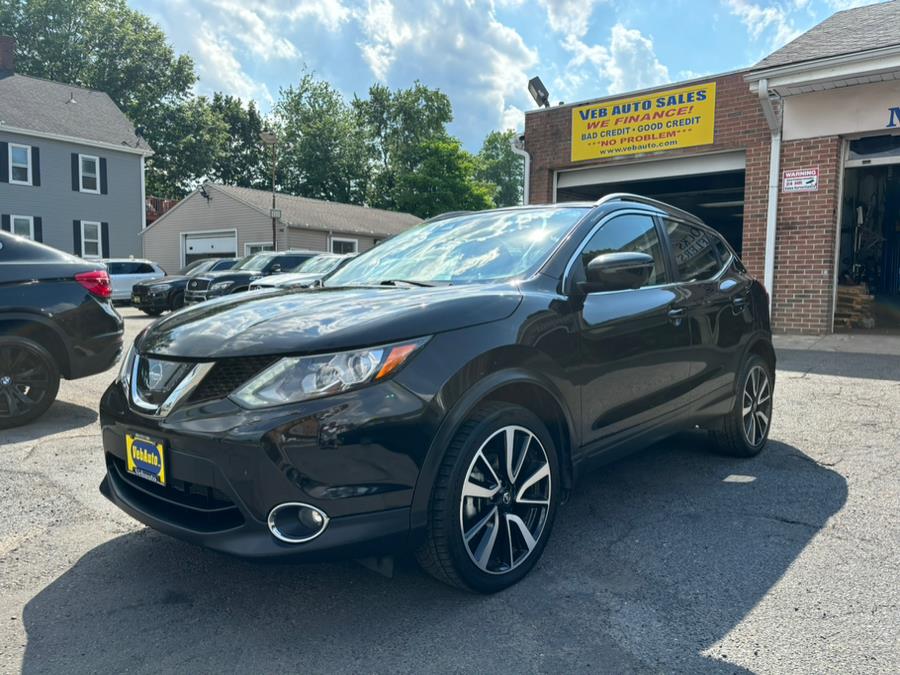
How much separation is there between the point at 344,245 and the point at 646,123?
20361 mm

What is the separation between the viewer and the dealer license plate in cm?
242

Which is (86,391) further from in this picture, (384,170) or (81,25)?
(384,170)

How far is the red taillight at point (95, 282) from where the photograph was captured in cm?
540

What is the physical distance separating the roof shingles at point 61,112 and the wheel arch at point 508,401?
28012mm

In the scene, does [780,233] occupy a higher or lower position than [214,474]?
higher

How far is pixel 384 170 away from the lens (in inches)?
2138

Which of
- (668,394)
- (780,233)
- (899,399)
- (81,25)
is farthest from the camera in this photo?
(81,25)

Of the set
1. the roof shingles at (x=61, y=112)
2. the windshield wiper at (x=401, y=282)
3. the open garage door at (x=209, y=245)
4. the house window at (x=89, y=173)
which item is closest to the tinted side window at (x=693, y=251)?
the windshield wiper at (x=401, y=282)

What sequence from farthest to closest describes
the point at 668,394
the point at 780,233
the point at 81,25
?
the point at 81,25, the point at 780,233, the point at 668,394

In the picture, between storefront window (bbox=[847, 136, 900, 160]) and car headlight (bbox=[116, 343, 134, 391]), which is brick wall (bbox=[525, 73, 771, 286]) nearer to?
storefront window (bbox=[847, 136, 900, 160])

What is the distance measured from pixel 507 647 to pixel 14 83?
32481 mm

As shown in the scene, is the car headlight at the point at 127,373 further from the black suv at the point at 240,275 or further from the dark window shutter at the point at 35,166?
the dark window shutter at the point at 35,166

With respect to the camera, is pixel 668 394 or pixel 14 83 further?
pixel 14 83

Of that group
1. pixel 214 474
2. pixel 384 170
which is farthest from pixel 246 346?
pixel 384 170
